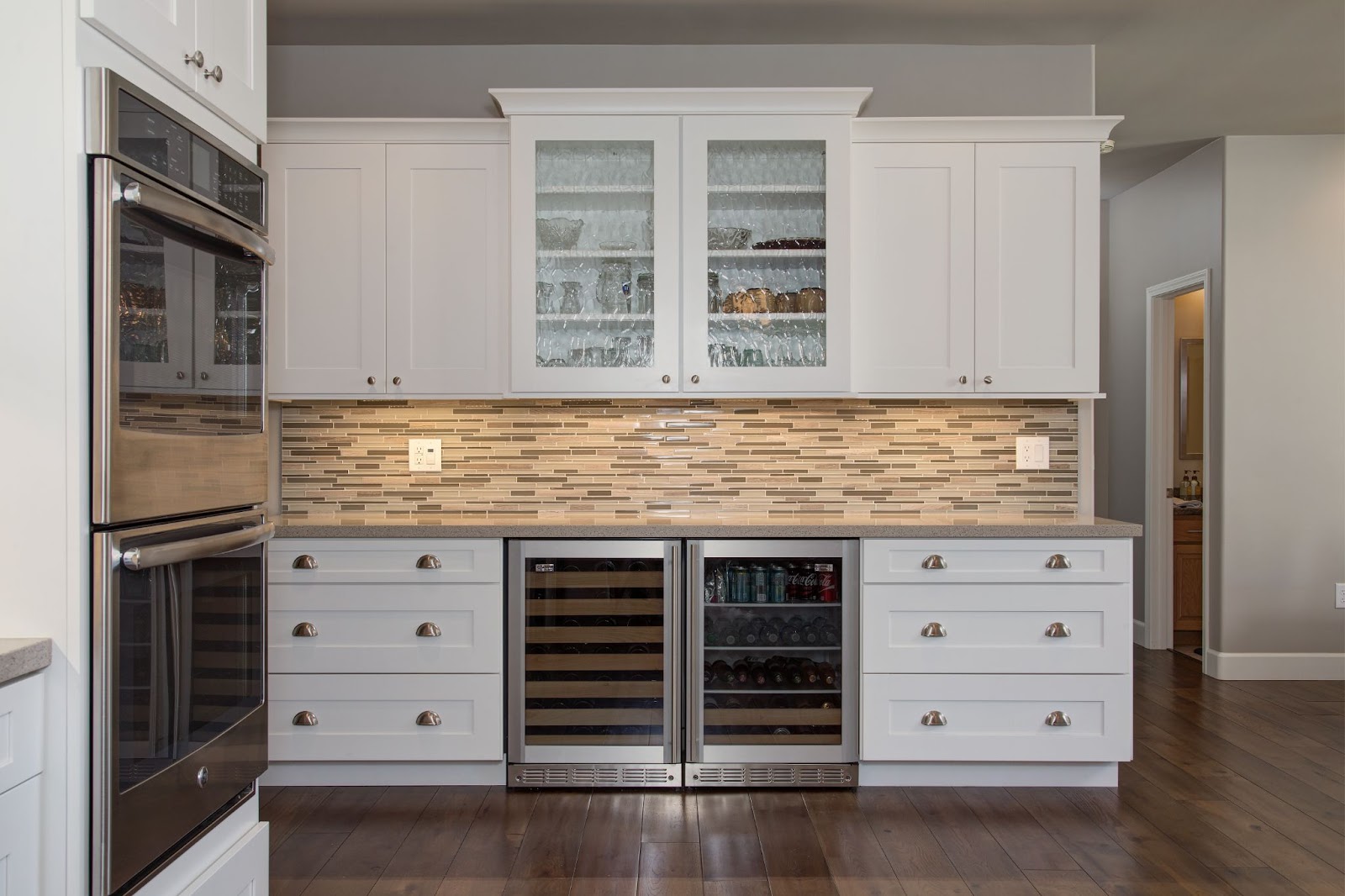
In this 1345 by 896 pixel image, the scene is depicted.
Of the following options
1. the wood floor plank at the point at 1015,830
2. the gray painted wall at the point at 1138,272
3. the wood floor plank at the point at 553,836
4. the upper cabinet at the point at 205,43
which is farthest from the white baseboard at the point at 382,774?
the gray painted wall at the point at 1138,272

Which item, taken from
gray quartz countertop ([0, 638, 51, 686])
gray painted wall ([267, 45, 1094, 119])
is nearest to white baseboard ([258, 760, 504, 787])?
gray quartz countertop ([0, 638, 51, 686])

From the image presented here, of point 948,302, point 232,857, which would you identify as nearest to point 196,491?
point 232,857

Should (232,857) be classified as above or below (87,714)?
below

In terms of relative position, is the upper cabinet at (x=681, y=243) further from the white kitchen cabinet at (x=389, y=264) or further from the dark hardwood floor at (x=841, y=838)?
the dark hardwood floor at (x=841, y=838)

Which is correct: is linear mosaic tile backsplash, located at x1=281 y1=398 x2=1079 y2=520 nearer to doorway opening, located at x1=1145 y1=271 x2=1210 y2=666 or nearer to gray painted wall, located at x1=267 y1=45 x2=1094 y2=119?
gray painted wall, located at x1=267 y1=45 x2=1094 y2=119

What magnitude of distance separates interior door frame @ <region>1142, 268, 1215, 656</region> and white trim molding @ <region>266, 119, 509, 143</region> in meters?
3.83

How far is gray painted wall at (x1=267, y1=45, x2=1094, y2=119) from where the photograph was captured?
11.1 feet

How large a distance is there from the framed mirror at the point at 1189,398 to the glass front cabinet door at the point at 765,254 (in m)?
3.58

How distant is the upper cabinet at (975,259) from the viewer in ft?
10.2

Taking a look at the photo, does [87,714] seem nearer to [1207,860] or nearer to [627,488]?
[627,488]

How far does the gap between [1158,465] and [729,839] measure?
12.1ft

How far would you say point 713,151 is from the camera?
311 centimetres

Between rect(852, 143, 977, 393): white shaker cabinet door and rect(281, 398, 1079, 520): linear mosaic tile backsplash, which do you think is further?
rect(281, 398, 1079, 520): linear mosaic tile backsplash

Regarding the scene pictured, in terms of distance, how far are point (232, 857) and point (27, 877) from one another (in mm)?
492
